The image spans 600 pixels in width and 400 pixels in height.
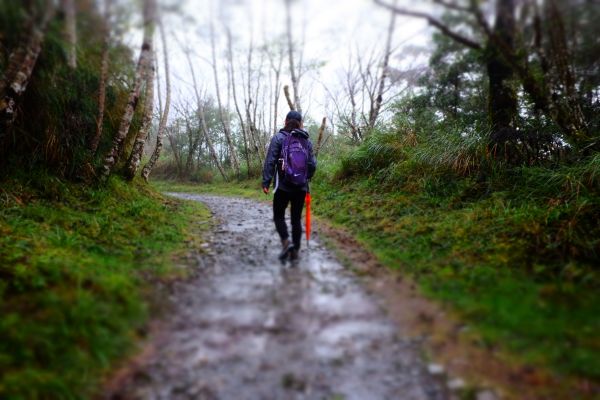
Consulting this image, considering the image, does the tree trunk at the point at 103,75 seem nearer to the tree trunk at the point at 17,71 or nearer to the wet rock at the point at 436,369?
the tree trunk at the point at 17,71

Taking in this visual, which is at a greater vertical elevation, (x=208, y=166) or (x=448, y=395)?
(x=208, y=166)

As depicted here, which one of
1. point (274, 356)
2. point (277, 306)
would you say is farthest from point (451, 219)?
point (274, 356)

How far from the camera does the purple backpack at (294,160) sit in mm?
4867

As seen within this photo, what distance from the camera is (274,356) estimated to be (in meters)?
2.85

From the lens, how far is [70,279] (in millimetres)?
3426

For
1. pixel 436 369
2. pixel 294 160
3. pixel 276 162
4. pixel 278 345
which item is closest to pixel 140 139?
pixel 276 162

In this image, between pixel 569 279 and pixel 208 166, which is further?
pixel 208 166

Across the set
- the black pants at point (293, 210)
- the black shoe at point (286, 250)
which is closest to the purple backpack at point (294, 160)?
the black pants at point (293, 210)

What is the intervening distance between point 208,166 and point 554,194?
22913 millimetres

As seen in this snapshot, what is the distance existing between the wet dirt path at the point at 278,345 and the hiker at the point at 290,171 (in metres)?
0.67

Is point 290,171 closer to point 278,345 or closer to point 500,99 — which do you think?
point 278,345

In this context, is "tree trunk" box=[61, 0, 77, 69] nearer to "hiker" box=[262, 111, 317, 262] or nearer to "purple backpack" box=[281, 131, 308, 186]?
"hiker" box=[262, 111, 317, 262]

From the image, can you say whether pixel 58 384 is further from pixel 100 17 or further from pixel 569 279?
pixel 569 279

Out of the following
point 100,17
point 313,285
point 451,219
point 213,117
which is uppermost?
point 213,117
